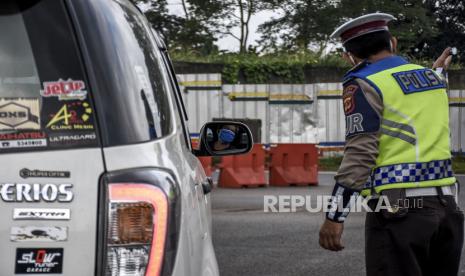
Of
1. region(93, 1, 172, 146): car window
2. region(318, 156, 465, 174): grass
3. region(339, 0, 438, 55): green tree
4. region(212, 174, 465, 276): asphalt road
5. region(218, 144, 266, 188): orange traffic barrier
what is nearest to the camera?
region(93, 1, 172, 146): car window

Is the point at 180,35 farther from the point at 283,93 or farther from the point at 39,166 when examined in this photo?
the point at 39,166

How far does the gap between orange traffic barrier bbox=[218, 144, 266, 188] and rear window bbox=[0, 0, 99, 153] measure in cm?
1245

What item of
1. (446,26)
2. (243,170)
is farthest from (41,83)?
(446,26)

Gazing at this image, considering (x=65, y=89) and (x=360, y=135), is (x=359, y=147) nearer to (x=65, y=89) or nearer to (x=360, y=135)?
(x=360, y=135)

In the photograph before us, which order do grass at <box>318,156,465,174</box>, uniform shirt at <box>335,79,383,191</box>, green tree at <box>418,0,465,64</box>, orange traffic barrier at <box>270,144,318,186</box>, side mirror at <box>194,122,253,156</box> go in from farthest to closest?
green tree at <box>418,0,465,64</box>, grass at <box>318,156,465,174</box>, orange traffic barrier at <box>270,144,318,186</box>, side mirror at <box>194,122,253,156</box>, uniform shirt at <box>335,79,383,191</box>

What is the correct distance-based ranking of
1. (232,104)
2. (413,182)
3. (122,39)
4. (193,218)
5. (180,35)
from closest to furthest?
1. (122,39)
2. (193,218)
3. (413,182)
4. (232,104)
5. (180,35)

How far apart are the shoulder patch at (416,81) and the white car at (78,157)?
5.46 ft

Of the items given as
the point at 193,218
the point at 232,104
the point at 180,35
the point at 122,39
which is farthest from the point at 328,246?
the point at 180,35

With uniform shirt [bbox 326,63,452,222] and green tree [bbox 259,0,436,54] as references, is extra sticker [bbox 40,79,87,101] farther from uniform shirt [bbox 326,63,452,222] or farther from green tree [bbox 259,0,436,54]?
green tree [bbox 259,0,436,54]

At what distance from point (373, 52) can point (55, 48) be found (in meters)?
1.99

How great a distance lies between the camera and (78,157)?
229cm

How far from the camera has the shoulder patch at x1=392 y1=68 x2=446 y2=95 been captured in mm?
3830

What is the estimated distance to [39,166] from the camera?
227cm

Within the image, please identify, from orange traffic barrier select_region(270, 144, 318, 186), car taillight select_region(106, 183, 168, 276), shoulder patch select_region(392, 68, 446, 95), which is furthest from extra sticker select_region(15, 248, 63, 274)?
orange traffic barrier select_region(270, 144, 318, 186)
